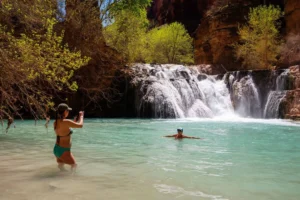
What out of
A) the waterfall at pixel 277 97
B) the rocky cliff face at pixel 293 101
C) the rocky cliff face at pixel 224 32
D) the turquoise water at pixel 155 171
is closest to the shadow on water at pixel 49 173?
the turquoise water at pixel 155 171

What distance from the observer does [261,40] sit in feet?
117

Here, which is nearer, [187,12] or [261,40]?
[261,40]

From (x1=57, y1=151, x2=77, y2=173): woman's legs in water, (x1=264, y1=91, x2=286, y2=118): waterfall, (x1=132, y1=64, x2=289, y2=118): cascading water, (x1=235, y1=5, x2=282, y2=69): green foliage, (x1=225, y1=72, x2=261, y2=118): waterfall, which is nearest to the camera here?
→ (x1=57, y1=151, x2=77, y2=173): woman's legs in water

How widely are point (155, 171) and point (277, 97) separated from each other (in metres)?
20.8

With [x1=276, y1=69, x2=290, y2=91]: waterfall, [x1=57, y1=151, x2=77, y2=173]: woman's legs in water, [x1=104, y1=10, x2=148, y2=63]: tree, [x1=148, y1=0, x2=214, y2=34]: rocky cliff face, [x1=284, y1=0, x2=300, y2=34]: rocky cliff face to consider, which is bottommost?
[x1=57, y1=151, x2=77, y2=173]: woman's legs in water

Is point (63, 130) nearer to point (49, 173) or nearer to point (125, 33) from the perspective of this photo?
point (49, 173)

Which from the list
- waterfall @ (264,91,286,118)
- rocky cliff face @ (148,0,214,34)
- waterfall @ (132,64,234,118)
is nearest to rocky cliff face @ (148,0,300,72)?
waterfall @ (132,64,234,118)

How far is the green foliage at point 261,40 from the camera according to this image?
35500 mm

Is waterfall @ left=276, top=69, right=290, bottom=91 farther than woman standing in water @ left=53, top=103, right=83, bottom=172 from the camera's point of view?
Yes

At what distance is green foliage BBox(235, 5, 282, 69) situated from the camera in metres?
35.5

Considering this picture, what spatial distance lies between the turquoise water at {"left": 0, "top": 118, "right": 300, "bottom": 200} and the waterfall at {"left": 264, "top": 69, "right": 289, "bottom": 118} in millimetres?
14427

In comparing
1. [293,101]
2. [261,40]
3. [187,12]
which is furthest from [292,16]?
[187,12]

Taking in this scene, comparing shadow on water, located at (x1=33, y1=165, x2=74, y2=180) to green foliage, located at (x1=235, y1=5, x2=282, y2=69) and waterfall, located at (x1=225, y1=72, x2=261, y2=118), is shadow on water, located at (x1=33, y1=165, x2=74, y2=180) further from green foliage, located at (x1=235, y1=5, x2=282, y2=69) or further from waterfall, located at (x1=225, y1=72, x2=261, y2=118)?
green foliage, located at (x1=235, y1=5, x2=282, y2=69)

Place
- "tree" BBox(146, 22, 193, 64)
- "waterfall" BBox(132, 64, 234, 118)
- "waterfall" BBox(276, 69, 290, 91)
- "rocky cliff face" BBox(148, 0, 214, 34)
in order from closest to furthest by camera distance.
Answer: "waterfall" BBox(276, 69, 290, 91) < "waterfall" BBox(132, 64, 234, 118) < "tree" BBox(146, 22, 193, 64) < "rocky cliff face" BBox(148, 0, 214, 34)
